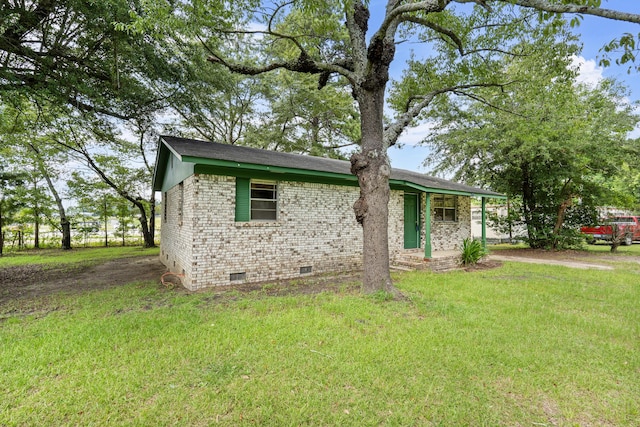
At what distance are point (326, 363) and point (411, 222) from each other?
28.1 ft

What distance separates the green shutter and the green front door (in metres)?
6.03

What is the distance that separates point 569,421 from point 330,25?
29.1 ft

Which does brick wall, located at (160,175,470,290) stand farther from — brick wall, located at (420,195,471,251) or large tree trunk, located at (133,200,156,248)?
large tree trunk, located at (133,200,156,248)

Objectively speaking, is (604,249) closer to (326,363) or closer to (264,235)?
(264,235)

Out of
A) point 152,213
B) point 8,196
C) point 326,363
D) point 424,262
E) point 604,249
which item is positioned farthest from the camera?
point 152,213

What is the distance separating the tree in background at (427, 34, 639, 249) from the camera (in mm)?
10961

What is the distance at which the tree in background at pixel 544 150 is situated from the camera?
11.0 meters

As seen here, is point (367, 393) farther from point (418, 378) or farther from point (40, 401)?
point (40, 401)

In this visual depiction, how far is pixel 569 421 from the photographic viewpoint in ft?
8.03

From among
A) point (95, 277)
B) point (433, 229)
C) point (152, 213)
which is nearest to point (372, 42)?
point (433, 229)

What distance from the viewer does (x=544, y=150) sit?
40.0ft

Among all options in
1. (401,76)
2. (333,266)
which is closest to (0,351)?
(333,266)

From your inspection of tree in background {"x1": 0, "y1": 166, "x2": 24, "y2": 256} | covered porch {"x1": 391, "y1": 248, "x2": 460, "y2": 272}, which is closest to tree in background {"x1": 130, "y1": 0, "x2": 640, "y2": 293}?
covered porch {"x1": 391, "y1": 248, "x2": 460, "y2": 272}

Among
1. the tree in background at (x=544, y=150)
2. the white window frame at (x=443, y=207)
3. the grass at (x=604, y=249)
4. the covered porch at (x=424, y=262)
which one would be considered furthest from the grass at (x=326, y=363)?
the grass at (x=604, y=249)
